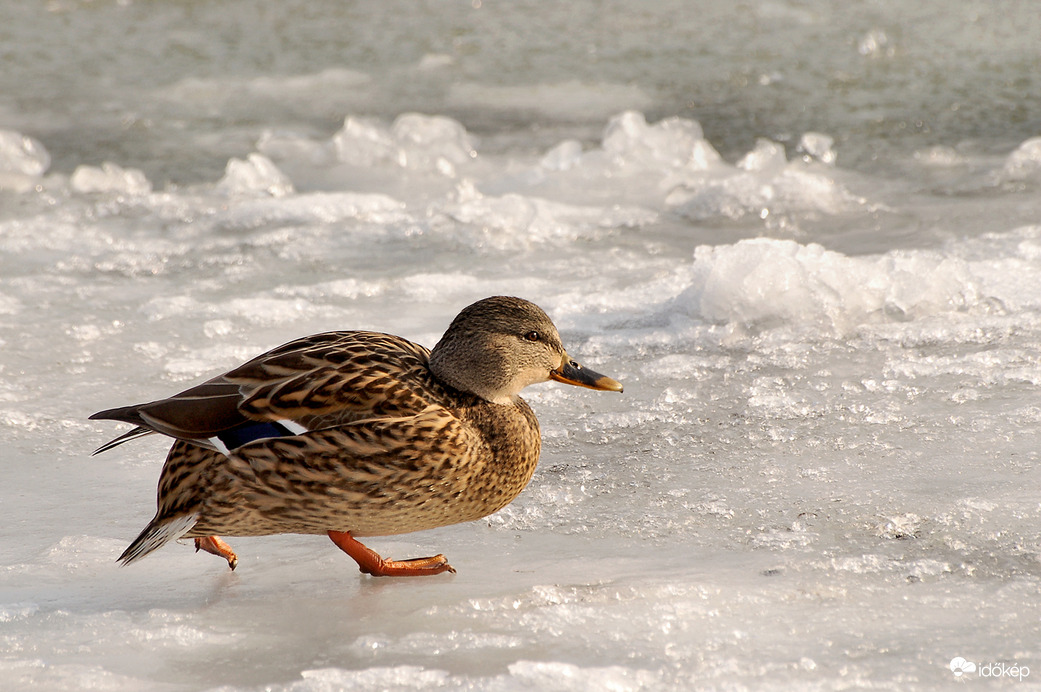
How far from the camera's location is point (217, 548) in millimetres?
2801

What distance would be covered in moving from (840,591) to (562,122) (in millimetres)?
4714

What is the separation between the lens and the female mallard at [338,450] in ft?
8.49

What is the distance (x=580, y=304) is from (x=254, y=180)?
2.19m

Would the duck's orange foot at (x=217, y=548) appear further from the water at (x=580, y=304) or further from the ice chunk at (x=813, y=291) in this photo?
the ice chunk at (x=813, y=291)

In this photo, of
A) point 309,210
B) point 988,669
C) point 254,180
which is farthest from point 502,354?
point 254,180

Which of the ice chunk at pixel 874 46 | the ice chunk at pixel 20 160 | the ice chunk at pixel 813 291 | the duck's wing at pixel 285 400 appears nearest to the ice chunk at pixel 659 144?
the ice chunk at pixel 813 291

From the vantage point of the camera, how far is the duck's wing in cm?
261

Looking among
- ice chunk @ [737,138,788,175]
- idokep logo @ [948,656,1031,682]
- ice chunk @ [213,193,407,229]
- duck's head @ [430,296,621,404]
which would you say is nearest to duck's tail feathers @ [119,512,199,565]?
duck's head @ [430,296,621,404]

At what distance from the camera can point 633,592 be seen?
2490mm

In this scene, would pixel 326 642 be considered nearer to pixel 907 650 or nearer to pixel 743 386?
pixel 907 650

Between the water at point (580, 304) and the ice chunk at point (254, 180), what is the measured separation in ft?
0.05

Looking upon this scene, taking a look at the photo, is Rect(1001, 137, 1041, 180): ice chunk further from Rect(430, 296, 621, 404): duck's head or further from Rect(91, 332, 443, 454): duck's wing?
Rect(91, 332, 443, 454): duck's wing

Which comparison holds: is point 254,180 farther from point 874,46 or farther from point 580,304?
point 874,46

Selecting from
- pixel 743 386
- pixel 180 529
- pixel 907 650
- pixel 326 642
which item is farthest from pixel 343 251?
pixel 907 650
